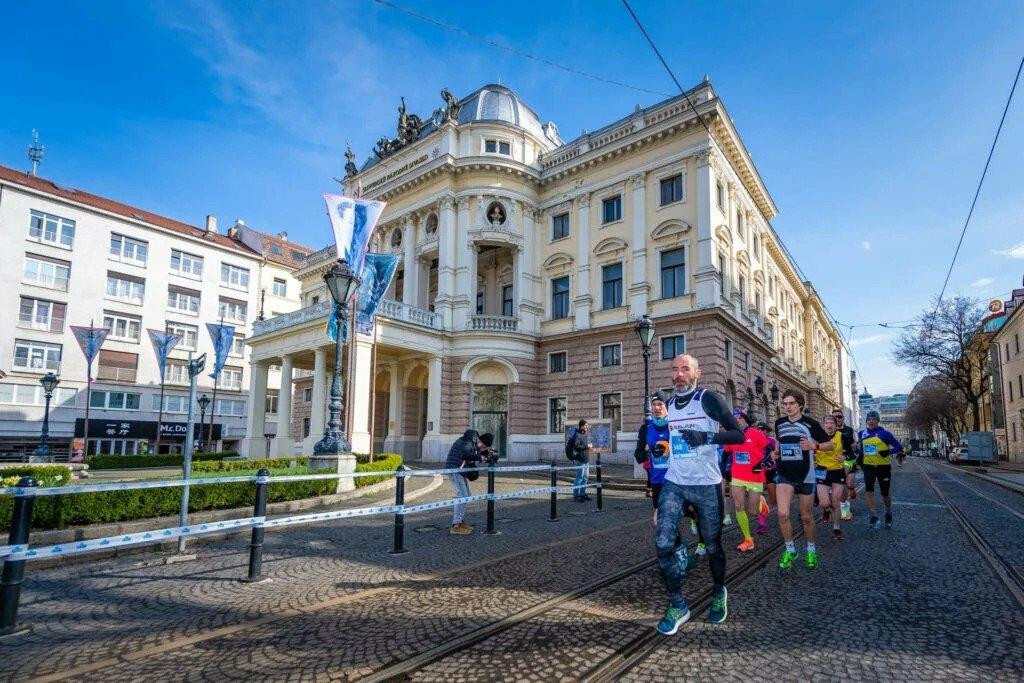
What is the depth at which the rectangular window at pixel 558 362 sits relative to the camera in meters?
28.6

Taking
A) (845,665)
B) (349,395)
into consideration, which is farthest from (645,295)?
(845,665)

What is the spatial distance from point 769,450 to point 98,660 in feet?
27.4

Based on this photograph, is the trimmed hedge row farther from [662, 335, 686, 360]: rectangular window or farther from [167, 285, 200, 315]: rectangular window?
[662, 335, 686, 360]: rectangular window

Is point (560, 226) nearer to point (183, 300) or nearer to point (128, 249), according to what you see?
point (183, 300)

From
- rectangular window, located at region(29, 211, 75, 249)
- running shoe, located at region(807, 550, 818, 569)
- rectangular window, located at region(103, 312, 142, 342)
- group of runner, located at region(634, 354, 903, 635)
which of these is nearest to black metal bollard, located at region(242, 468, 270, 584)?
group of runner, located at region(634, 354, 903, 635)

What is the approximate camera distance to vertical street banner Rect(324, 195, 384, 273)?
16047 mm

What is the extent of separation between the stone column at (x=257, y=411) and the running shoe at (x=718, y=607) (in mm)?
29626

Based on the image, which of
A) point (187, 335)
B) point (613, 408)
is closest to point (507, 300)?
point (613, 408)

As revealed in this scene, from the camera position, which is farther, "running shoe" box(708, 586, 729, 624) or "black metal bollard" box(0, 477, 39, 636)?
"running shoe" box(708, 586, 729, 624)

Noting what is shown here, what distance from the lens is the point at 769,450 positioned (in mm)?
8648

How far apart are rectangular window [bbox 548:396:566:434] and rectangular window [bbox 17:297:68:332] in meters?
34.9

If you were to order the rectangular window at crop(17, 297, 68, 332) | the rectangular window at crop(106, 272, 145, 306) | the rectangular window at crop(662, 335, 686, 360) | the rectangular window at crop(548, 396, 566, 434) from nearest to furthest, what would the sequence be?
the rectangular window at crop(662, 335, 686, 360), the rectangular window at crop(548, 396, 566, 434), the rectangular window at crop(17, 297, 68, 332), the rectangular window at crop(106, 272, 145, 306)

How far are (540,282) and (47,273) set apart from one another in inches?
1360

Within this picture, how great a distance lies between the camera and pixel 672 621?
4.08 m
